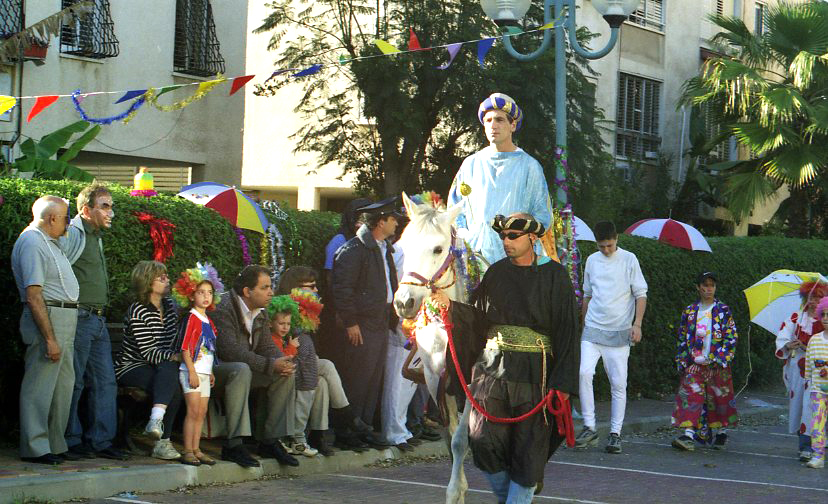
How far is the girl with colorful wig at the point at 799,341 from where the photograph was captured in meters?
13.6

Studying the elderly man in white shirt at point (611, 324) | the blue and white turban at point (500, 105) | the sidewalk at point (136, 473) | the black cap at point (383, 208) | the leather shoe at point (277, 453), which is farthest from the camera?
the elderly man in white shirt at point (611, 324)

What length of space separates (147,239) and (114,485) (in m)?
A: 2.65

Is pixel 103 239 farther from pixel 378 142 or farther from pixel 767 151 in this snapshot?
pixel 767 151

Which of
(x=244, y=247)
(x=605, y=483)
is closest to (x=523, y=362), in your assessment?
(x=605, y=483)

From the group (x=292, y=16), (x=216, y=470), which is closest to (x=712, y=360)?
(x=216, y=470)

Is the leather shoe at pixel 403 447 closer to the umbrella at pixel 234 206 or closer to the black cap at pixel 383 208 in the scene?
the black cap at pixel 383 208

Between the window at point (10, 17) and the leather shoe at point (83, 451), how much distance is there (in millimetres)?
10912

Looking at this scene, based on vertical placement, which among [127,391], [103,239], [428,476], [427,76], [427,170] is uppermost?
A: [427,76]

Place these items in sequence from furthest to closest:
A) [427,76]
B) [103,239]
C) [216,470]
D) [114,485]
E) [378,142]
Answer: [378,142] → [427,76] → [103,239] → [216,470] → [114,485]

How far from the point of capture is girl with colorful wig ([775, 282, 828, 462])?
534 inches

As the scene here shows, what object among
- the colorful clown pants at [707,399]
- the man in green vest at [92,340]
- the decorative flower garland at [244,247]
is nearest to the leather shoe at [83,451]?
the man in green vest at [92,340]

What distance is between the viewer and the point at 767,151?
90.4 feet

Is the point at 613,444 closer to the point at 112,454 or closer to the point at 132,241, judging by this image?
the point at 132,241

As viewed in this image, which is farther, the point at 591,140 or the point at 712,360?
the point at 591,140
